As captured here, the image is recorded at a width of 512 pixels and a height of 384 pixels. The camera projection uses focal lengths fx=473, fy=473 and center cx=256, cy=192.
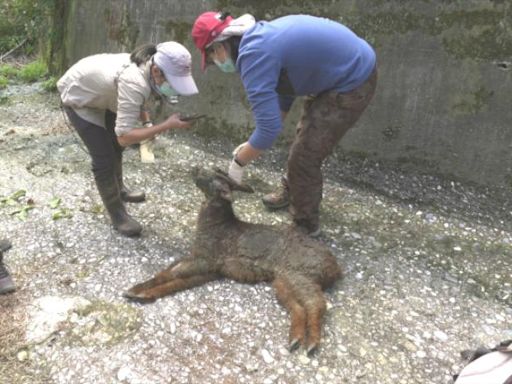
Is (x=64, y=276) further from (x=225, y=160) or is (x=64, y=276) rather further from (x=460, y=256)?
(x=460, y=256)

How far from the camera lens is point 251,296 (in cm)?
367

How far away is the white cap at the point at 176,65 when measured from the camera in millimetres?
3432

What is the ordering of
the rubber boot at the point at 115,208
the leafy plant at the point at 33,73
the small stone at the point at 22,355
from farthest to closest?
1. the leafy plant at the point at 33,73
2. the rubber boot at the point at 115,208
3. the small stone at the point at 22,355

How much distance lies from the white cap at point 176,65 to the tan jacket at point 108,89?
195mm

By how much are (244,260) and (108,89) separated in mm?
1739

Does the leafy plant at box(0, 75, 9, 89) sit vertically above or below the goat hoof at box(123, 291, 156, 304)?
below

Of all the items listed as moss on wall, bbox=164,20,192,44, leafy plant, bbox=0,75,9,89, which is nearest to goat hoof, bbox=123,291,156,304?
moss on wall, bbox=164,20,192,44

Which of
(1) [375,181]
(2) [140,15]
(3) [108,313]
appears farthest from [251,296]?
(2) [140,15]

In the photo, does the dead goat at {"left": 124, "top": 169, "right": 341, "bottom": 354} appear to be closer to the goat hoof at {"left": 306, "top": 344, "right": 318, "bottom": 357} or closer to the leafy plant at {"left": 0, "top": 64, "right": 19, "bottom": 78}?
the goat hoof at {"left": 306, "top": 344, "right": 318, "bottom": 357}

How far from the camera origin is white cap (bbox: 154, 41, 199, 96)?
3432 mm

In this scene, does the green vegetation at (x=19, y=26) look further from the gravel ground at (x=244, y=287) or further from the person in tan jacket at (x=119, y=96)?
the person in tan jacket at (x=119, y=96)

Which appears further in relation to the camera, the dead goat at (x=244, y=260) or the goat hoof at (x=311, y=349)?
the dead goat at (x=244, y=260)

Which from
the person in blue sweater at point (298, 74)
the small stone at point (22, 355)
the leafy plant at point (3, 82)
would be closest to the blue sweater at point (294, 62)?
the person in blue sweater at point (298, 74)

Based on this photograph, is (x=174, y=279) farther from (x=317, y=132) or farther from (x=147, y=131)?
(x=317, y=132)
